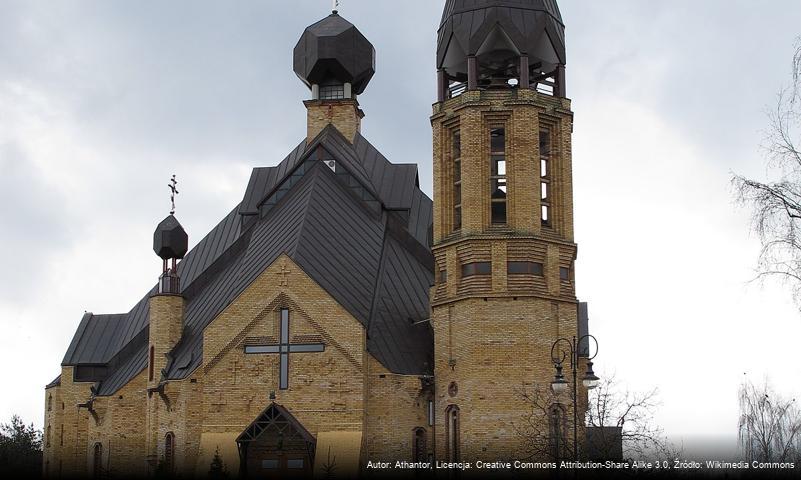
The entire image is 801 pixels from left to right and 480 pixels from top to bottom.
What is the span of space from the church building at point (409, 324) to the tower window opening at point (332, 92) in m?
11.0

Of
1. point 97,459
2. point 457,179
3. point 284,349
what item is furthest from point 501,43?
point 97,459

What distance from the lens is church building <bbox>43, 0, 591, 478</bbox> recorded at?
40.8 meters

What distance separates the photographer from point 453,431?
136 ft

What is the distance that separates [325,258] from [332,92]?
13.9 metres

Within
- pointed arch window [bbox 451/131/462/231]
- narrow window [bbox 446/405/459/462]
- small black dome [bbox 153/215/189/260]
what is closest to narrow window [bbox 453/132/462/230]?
pointed arch window [bbox 451/131/462/231]

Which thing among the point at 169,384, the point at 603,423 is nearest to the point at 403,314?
the point at 169,384

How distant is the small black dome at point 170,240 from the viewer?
46344 mm

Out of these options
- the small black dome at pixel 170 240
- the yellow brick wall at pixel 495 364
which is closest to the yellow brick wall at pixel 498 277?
the yellow brick wall at pixel 495 364

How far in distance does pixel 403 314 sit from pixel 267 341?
209 inches

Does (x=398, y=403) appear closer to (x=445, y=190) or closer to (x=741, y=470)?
(x=445, y=190)

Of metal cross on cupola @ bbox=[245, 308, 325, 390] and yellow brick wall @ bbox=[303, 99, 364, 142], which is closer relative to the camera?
metal cross on cupola @ bbox=[245, 308, 325, 390]

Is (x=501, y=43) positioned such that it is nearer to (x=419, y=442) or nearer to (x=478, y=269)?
(x=478, y=269)

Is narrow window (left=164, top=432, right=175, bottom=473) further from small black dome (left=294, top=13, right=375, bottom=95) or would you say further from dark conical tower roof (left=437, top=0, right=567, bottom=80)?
small black dome (left=294, top=13, right=375, bottom=95)

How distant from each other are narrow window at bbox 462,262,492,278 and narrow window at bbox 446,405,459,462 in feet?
13.2
